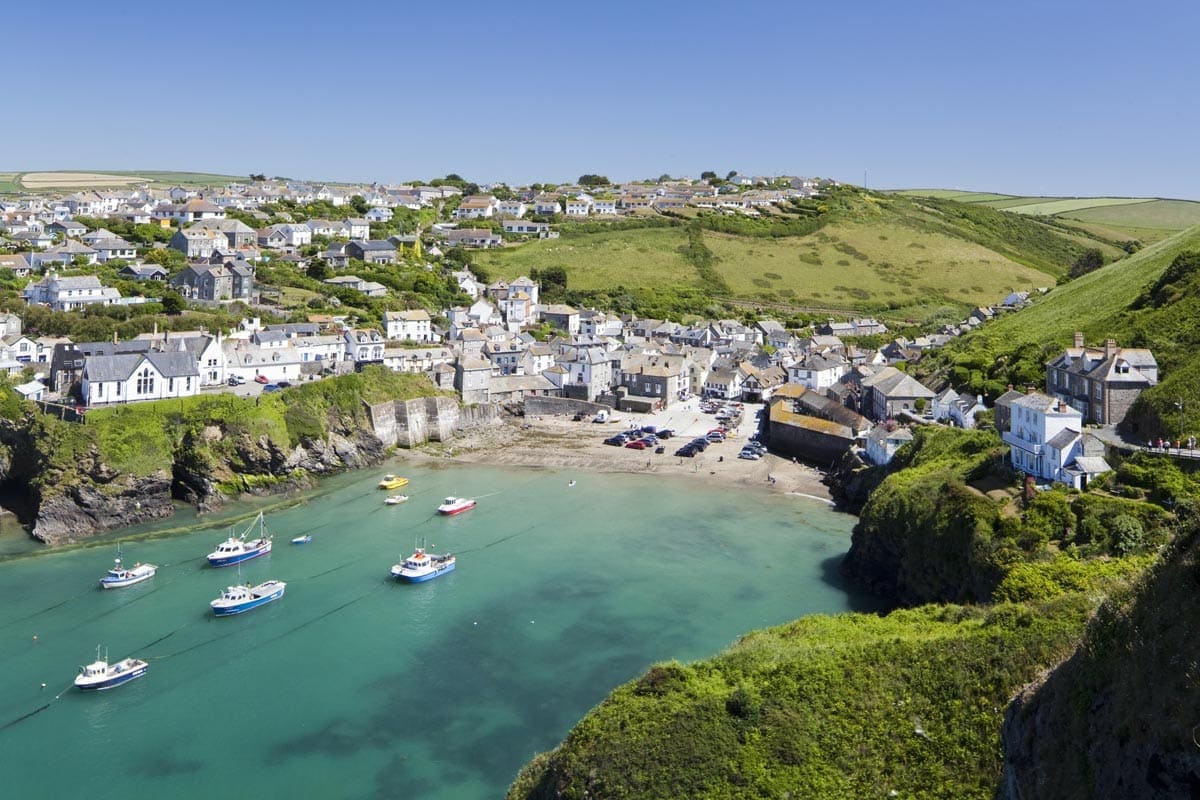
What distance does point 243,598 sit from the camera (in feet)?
94.4

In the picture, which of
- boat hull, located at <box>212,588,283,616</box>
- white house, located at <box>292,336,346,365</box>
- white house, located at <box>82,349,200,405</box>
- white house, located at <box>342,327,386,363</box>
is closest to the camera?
boat hull, located at <box>212,588,283,616</box>

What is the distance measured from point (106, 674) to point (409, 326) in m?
44.1

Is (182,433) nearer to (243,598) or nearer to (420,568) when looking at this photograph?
(243,598)

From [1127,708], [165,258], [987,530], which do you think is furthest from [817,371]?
[165,258]

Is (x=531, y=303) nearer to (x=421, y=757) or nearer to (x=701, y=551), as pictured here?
(x=701, y=551)

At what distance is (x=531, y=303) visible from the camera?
81.8 m

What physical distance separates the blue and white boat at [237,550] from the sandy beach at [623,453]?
16460 millimetres

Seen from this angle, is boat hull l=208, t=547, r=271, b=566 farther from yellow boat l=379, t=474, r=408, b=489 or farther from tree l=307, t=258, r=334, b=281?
tree l=307, t=258, r=334, b=281

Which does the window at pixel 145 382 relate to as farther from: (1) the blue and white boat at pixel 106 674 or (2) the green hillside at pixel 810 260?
(2) the green hillside at pixel 810 260

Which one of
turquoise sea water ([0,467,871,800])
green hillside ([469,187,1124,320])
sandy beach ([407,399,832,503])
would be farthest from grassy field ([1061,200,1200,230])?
turquoise sea water ([0,467,871,800])

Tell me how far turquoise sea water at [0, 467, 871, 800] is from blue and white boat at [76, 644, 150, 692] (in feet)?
1.24

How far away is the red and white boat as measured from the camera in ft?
128

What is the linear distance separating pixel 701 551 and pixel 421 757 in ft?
53.6

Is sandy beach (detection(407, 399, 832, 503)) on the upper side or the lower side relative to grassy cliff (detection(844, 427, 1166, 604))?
lower
